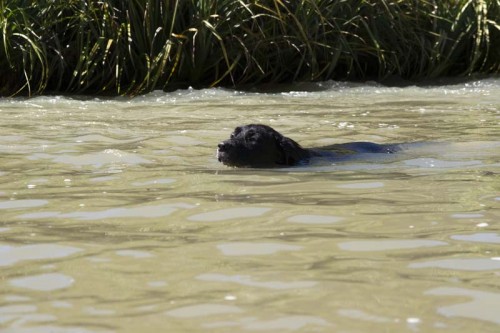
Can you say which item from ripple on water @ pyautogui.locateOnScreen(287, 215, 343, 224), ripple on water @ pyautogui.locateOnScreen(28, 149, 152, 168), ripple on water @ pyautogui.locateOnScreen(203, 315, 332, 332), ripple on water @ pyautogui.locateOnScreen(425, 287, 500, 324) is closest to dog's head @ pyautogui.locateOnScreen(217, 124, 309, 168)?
ripple on water @ pyautogui.locateOnScreen(28, 149, 152, 168)

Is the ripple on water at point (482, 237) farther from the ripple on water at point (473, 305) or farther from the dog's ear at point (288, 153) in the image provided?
the dog's ear at point (288, 153)

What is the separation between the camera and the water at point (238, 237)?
3.04m

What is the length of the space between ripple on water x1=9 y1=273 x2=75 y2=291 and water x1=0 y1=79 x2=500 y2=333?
11 millimetres

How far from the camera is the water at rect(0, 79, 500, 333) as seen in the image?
3045 millimetres

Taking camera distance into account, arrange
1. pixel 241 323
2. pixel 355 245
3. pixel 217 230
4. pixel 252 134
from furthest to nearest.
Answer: pixel 252 134
pixel 217 230
pixel 355 245
pixel 241 323

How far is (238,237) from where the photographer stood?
407 cm

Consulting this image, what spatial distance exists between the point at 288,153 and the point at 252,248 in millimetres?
3102

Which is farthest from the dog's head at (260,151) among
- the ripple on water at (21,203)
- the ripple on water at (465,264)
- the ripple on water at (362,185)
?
the ripple on water at (465,264)

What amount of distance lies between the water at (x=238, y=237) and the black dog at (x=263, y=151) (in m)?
0.18

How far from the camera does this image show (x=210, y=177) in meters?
5.90

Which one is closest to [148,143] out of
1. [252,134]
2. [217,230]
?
[252,134]

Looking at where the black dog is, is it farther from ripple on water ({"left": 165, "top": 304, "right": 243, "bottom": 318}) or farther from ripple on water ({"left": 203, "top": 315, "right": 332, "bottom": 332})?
ripple on water ({"left": 203, "top": 315, "right": 332, "bottom": 332})

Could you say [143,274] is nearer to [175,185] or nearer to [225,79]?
[175,185]

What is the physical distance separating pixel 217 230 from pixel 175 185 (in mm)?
1351
